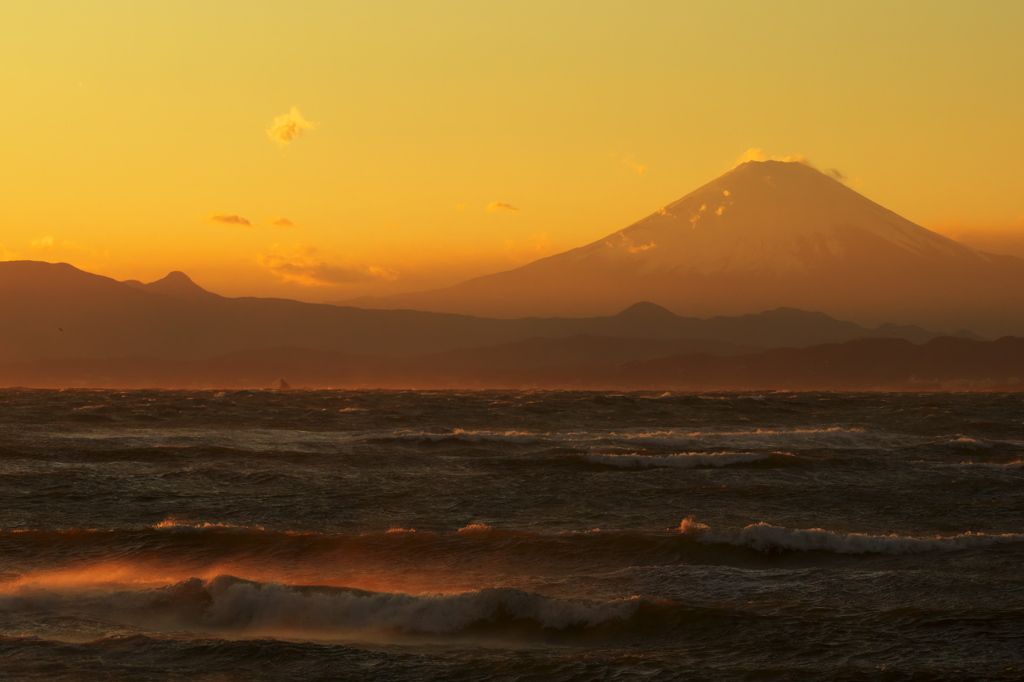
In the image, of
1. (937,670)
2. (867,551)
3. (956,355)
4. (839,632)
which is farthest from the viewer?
(956,355)

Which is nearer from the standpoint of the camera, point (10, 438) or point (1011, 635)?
point (1011, 635)

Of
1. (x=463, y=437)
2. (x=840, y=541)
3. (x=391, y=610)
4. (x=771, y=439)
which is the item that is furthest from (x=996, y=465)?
(x=391, y=610)

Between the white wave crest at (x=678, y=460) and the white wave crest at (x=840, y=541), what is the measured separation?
512 inches

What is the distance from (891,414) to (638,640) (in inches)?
2212

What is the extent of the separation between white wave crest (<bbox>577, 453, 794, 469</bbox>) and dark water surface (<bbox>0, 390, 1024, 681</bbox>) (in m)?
0.14

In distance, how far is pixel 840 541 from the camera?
17.9m

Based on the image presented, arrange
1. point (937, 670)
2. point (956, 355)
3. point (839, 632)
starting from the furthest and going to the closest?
point (956, 355), point (839, 632), point (937, 670)

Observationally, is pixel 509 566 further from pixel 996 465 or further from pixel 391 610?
pixel 996 465

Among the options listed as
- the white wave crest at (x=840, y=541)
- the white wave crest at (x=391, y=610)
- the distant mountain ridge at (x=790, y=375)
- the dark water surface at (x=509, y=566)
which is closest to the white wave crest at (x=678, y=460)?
the dark water surface at (x=509, y=566)

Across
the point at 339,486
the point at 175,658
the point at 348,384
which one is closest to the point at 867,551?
the point at 175,658

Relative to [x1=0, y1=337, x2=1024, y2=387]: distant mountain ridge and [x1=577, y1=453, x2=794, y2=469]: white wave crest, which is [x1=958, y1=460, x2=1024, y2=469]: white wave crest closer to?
[x1=577, y1=453, x2=794, y2=469]: white wave crest

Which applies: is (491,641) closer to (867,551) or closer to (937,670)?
(937,670)

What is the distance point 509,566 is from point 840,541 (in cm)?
628

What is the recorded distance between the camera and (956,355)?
7569 inches
